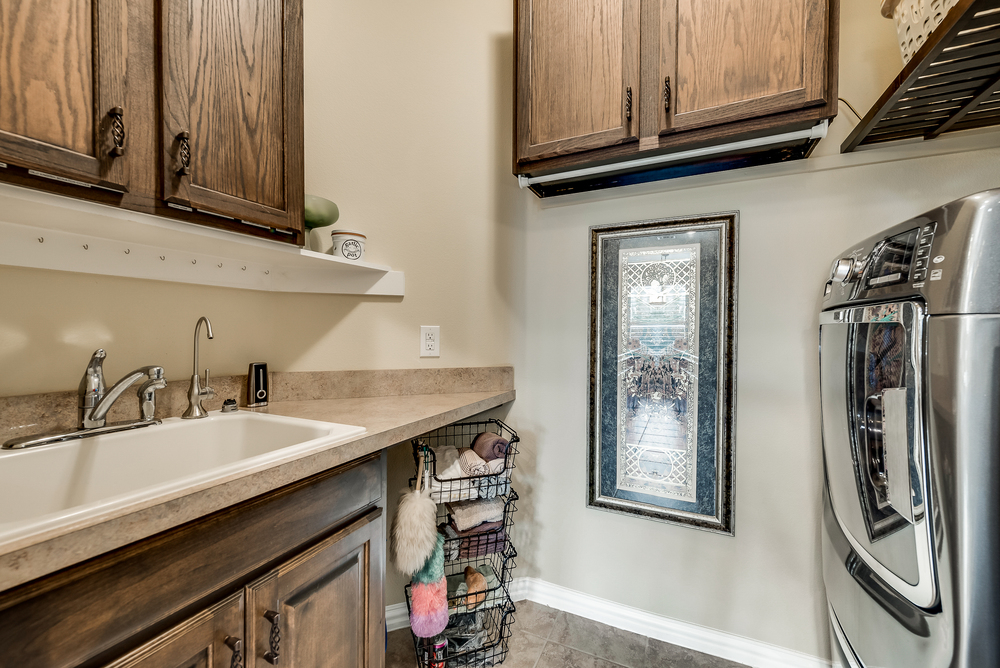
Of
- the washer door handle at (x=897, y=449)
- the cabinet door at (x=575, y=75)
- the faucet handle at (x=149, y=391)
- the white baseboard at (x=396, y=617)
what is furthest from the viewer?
the white baseboard at (x=396, y=617)

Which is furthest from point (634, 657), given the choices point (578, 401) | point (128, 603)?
point (128, 603)

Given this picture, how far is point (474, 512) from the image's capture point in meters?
1.44

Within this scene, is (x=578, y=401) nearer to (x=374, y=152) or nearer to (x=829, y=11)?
(x=374, y=152)

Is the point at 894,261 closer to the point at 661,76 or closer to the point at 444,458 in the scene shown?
the point at 661,76

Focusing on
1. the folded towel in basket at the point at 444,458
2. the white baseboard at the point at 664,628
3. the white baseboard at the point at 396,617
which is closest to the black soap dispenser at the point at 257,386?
the folded towel in basket at the point at 444,458

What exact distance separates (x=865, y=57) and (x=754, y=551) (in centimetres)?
177

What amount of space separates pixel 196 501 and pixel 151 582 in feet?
0.40

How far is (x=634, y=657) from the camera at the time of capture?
150cm

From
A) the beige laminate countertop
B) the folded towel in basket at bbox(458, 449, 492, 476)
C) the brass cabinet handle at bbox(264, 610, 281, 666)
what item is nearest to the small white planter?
the beige laminate countertop

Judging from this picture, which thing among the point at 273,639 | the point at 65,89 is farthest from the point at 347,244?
the point at 273,639

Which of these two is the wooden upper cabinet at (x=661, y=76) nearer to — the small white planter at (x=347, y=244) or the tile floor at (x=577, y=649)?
the small white planter at (x=347, y=244)

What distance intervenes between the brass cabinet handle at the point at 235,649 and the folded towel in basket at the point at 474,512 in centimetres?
76

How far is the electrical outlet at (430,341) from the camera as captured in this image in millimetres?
1727

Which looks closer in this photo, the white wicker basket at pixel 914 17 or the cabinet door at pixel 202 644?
the cabinet door at pixel 202 644
